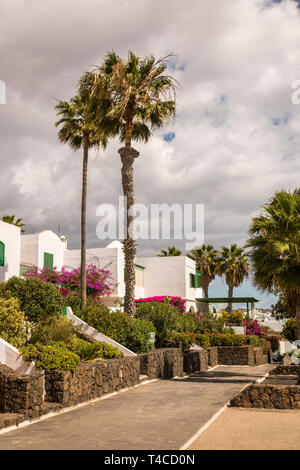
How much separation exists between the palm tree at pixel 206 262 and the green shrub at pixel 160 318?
2796 cm

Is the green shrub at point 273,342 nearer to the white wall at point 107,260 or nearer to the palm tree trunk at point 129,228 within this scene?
the white wall at point 107,260

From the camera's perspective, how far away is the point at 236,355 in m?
28.0

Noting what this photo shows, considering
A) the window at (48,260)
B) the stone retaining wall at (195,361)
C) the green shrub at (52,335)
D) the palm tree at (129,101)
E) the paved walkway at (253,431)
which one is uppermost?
the palm tree at (129,101)

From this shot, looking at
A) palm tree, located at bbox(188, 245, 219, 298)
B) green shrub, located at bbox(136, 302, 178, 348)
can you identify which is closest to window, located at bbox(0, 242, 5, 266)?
green shrub, located at bbox(136, 302, 178, 348)

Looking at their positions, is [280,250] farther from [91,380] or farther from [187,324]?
[187,324]

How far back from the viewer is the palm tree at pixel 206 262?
4962cm

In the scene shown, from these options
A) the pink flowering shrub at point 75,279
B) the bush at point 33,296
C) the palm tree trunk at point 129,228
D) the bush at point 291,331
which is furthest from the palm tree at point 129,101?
the bush at point 291,331

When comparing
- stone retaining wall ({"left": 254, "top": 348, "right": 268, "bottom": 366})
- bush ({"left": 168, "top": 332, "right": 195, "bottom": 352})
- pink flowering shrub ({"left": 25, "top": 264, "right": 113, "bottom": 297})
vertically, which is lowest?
stone retaining wall ({"left": 254, "top": 348, "right": 268, "bottom": 366})

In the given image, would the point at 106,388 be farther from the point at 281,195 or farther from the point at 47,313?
the point at 281,195

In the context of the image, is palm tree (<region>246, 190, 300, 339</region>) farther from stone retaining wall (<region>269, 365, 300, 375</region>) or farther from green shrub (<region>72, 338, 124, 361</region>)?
green shrub (<region>72, 338, 124, 361</region>)

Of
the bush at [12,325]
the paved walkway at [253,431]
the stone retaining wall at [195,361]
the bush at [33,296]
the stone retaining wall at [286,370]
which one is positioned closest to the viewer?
the paved walkway at [253,431]

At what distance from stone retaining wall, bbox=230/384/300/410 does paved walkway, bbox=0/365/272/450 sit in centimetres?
80

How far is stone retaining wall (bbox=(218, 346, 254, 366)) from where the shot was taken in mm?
27750

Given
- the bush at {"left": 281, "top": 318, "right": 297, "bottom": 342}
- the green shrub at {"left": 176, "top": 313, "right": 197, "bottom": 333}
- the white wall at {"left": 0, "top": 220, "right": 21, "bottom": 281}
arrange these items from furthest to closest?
the bush at {"left": 281, "top": 318, "right": 297, "bottom": 342}
the green shrub at {"left": 176, "top": 313, "right": 197, "bottom": 333}
the white wall at {"left": 0, "top": 220, "right": 21, "bottom": 281}
